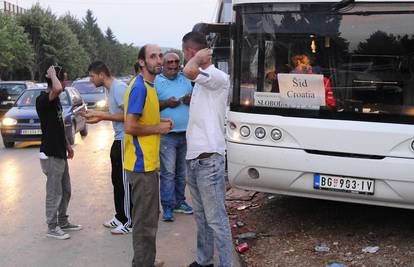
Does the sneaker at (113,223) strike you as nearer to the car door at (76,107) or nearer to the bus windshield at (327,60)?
the bus windshield at (327,60)

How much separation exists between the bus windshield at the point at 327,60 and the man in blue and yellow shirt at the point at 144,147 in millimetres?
1454

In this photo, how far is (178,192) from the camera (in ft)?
21.4

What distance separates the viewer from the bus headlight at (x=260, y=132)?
5.26 meters

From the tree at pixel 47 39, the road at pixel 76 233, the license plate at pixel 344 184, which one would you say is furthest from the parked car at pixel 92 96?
the tree at pixel 47 39

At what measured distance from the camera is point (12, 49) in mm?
43188

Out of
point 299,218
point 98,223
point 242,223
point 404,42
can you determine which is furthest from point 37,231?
point 404,42

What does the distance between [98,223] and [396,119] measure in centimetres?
353

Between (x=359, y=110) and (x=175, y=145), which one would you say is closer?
(x=359, y=110)

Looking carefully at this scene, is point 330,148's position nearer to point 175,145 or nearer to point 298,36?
point 298,36

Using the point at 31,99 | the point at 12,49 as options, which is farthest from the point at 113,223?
the point at 12,49

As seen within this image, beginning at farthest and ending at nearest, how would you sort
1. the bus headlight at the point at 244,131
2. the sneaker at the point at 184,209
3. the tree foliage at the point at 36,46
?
the tree foliage at the point at 36,46, the sneaker at the point at 184,209, the bus headlight at the point at 244,131

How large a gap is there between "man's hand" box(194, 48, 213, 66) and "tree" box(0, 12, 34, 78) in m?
38.1

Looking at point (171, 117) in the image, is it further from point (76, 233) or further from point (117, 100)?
point (76, 233)

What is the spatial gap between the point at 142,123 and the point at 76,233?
7.41ft
